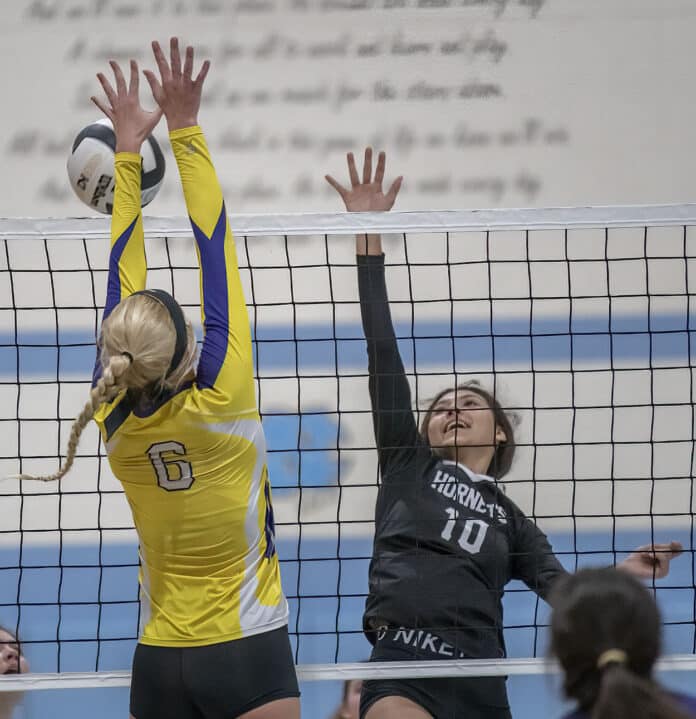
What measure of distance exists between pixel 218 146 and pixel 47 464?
5.55ft

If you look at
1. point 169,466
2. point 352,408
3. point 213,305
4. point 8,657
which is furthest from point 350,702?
point 213,305

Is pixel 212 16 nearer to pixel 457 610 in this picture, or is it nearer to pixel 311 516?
pixel 311 516

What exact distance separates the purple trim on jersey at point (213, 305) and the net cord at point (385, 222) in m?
0.74

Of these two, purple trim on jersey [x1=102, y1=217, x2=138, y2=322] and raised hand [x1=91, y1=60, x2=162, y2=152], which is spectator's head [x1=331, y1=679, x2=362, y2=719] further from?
raised hand [x1=91, y1=60, x2=162, y2=152]

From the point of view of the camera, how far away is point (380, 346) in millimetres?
2996

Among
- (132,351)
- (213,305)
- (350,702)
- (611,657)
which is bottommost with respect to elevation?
(350,702)

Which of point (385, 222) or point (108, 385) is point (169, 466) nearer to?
point (108, 385)

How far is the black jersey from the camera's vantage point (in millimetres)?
3023

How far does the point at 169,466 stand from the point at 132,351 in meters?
0.28

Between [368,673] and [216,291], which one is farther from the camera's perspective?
[368,673]

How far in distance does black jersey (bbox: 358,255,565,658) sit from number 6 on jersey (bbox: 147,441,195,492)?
31.1 inches

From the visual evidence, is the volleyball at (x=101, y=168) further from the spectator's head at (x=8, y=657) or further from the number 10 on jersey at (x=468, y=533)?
the spectator's head at (x=8, y=657)

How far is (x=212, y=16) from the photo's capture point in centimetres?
538

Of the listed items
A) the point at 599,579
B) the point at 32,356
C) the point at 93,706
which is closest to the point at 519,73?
the point at 32,356
